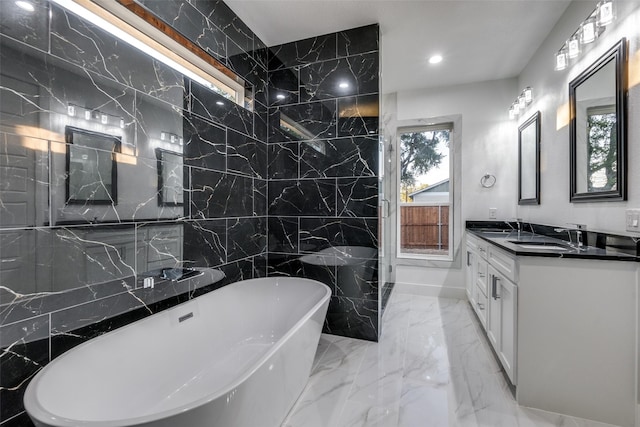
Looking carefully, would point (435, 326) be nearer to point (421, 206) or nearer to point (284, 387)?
point (421, 206)

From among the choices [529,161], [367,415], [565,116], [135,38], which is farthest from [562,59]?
[135,38]

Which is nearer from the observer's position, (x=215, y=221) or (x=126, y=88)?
(x=126, y=88)

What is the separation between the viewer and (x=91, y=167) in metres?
1.31

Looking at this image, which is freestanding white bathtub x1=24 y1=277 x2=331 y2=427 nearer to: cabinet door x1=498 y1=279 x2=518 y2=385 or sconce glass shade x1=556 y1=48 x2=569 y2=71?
→ cabinet door x1=498 y1=279 x2=518 y2=385

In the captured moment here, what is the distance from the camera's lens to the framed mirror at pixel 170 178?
166 cm

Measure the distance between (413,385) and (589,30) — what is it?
2645 mm

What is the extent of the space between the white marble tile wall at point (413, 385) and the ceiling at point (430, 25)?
2760mm

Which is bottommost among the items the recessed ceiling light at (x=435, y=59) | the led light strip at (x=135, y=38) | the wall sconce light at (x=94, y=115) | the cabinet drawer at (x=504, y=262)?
the cabinet drawer at (x=504, y=262)

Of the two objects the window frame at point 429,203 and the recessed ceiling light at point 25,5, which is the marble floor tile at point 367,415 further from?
the recessed ceiling light at point 25,5

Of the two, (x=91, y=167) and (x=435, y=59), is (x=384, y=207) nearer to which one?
(x=435, y=59)

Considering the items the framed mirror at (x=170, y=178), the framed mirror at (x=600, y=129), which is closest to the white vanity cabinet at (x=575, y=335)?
the framed mirror at (x=600, y=129)

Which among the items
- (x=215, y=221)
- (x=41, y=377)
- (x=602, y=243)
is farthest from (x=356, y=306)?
(x=41, y=377)

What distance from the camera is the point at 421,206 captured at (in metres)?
3.71

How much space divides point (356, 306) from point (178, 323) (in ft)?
4.74
